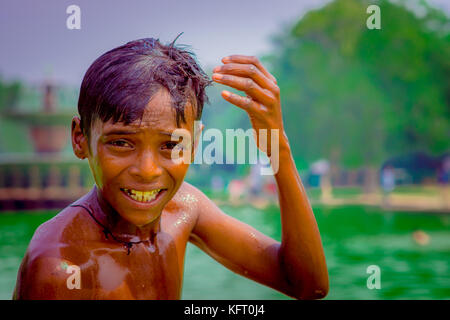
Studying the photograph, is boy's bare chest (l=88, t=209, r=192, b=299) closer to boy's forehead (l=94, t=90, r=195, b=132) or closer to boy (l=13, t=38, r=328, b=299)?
boy (l=13, t=38, r=328, b=299)

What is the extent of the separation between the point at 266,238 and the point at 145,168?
0.71 metres

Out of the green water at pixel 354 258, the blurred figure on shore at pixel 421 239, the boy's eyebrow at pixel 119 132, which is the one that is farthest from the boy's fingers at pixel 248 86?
the blurred figure on shore at pixel 421 239

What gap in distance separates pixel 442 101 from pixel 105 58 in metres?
32.1

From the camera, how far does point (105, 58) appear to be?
2020mm

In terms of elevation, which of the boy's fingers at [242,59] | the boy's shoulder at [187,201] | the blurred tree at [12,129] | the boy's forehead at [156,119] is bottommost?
the boy's shoulder at [187,201]

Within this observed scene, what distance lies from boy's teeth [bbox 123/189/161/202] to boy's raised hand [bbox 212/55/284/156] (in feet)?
1.27

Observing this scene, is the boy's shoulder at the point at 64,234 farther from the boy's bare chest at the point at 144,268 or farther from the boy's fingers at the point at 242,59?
the boy's fingers at the point at 242,59

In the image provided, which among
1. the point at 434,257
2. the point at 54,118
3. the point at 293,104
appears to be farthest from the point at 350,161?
the point at 434,257

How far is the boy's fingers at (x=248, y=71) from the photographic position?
6.18 ft

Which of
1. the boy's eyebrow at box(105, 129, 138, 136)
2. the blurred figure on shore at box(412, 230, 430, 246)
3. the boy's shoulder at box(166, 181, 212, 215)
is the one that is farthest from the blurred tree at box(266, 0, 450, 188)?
the boy's eyebrow at box(105, 129, 138, 136)

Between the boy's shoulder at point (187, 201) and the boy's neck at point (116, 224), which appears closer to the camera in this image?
the boy's neck at point (116, 224)

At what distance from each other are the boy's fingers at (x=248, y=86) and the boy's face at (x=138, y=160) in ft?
0.70

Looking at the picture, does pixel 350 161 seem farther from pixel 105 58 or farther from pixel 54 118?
pixel 105 58
